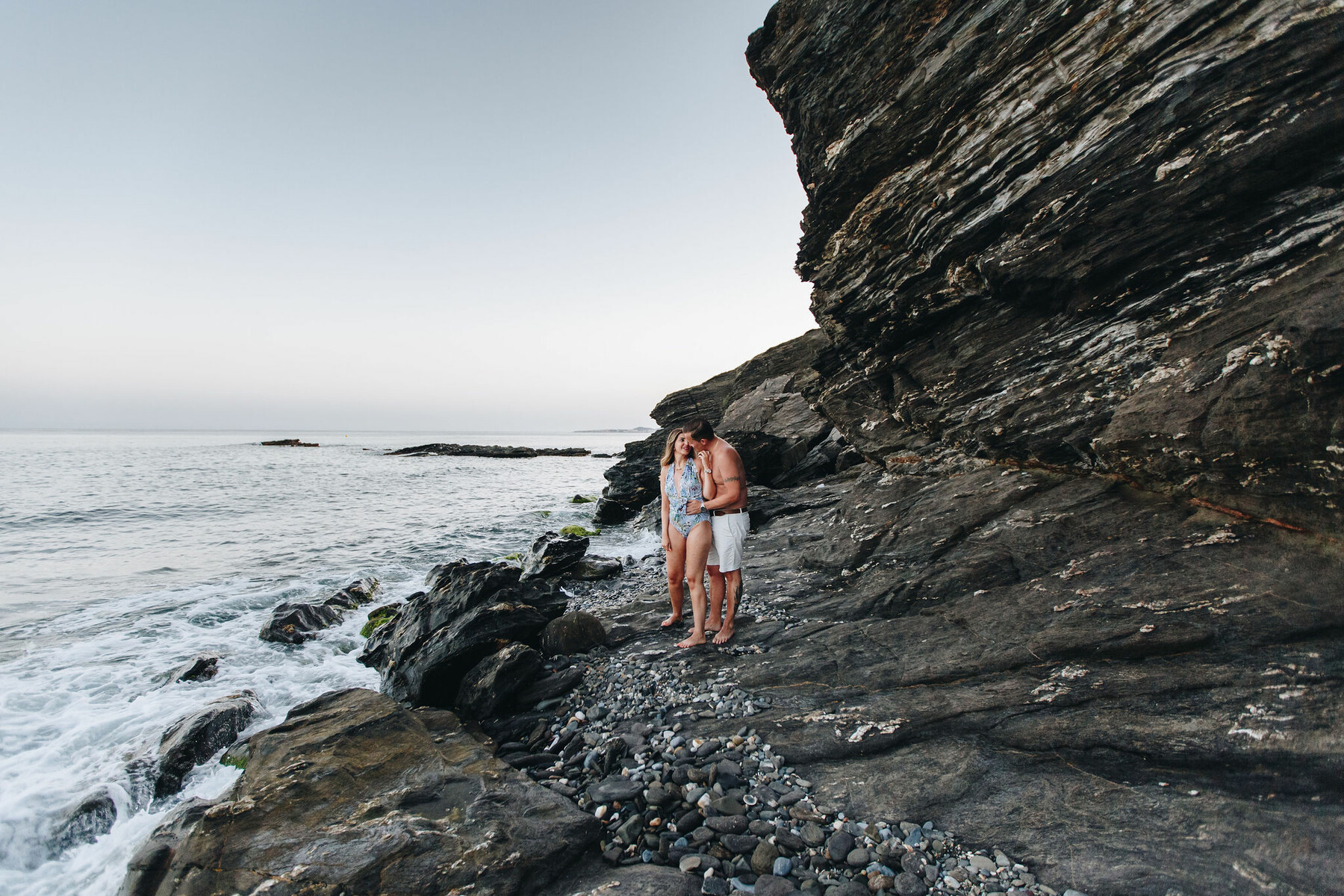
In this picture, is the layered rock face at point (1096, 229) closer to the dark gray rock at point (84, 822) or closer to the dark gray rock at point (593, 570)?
the dark gray rock at point (593, 570)

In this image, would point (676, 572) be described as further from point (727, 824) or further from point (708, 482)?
point (727, 824)

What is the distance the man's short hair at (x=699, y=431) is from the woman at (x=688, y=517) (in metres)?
0.11

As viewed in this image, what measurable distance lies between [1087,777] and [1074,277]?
6.20m

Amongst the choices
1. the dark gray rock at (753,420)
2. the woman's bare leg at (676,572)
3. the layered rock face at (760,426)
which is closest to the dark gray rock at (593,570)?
the layered rock face at (760,426)

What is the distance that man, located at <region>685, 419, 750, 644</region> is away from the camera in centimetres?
809

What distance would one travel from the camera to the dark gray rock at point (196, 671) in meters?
10.1

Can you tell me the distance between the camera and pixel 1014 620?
251 inches

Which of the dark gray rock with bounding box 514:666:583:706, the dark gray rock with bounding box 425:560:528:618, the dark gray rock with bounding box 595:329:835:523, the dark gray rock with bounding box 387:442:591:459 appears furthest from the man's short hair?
the dark gray rock with bounding box 387:442:591:459

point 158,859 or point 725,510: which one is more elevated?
point 725,510

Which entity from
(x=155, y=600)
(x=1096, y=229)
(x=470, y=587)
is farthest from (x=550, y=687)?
(x=155, y=600)

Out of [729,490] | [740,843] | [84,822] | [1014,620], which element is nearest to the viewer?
[740,843]

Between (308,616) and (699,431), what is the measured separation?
11772 mm

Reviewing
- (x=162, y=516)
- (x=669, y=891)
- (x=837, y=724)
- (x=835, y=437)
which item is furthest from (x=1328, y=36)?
(x=162, y=516)

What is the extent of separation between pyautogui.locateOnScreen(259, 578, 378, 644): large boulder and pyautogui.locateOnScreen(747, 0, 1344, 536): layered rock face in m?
14.6
